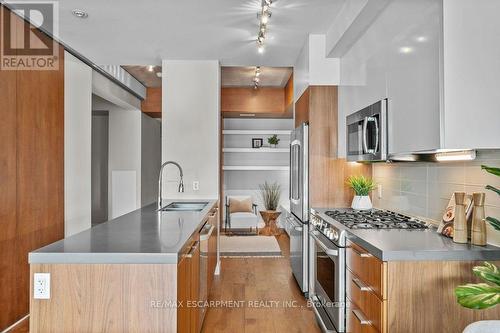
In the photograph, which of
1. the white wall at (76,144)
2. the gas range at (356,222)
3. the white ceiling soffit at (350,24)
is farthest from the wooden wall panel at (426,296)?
the white wall at (76,144)

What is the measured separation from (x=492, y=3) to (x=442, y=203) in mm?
1250

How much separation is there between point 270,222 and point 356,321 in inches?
199

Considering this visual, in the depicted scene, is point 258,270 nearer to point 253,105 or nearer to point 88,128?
point 88,128

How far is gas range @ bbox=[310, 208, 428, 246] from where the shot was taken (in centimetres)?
230

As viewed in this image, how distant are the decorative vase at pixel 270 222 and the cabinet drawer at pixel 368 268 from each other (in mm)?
4697

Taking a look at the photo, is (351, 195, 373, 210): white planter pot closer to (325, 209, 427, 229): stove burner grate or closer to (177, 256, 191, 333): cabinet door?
(325, 209, 427, 229): stove burner grate

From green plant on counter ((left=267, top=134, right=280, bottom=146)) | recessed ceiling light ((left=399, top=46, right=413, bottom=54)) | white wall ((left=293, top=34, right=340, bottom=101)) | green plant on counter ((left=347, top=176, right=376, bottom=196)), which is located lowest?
green plant on counter ((left=347, top=176, right=376, bottom=196))

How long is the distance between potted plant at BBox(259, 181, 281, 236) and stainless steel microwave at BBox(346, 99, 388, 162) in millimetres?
4174

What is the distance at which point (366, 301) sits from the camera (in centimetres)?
193

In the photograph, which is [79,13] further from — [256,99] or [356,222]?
[256,99]

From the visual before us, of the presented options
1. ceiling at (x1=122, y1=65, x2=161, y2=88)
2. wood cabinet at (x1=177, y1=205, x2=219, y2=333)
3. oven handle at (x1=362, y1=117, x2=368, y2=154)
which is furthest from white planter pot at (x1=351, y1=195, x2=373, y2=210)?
ceiling at (x1=122, y1=65, x2=161, y2=88)

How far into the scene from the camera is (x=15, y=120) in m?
2.96

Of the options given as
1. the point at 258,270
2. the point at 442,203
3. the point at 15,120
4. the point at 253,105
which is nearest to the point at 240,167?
the point at 253,105

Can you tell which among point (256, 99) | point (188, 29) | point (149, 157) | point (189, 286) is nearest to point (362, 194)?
point (189, 286)
